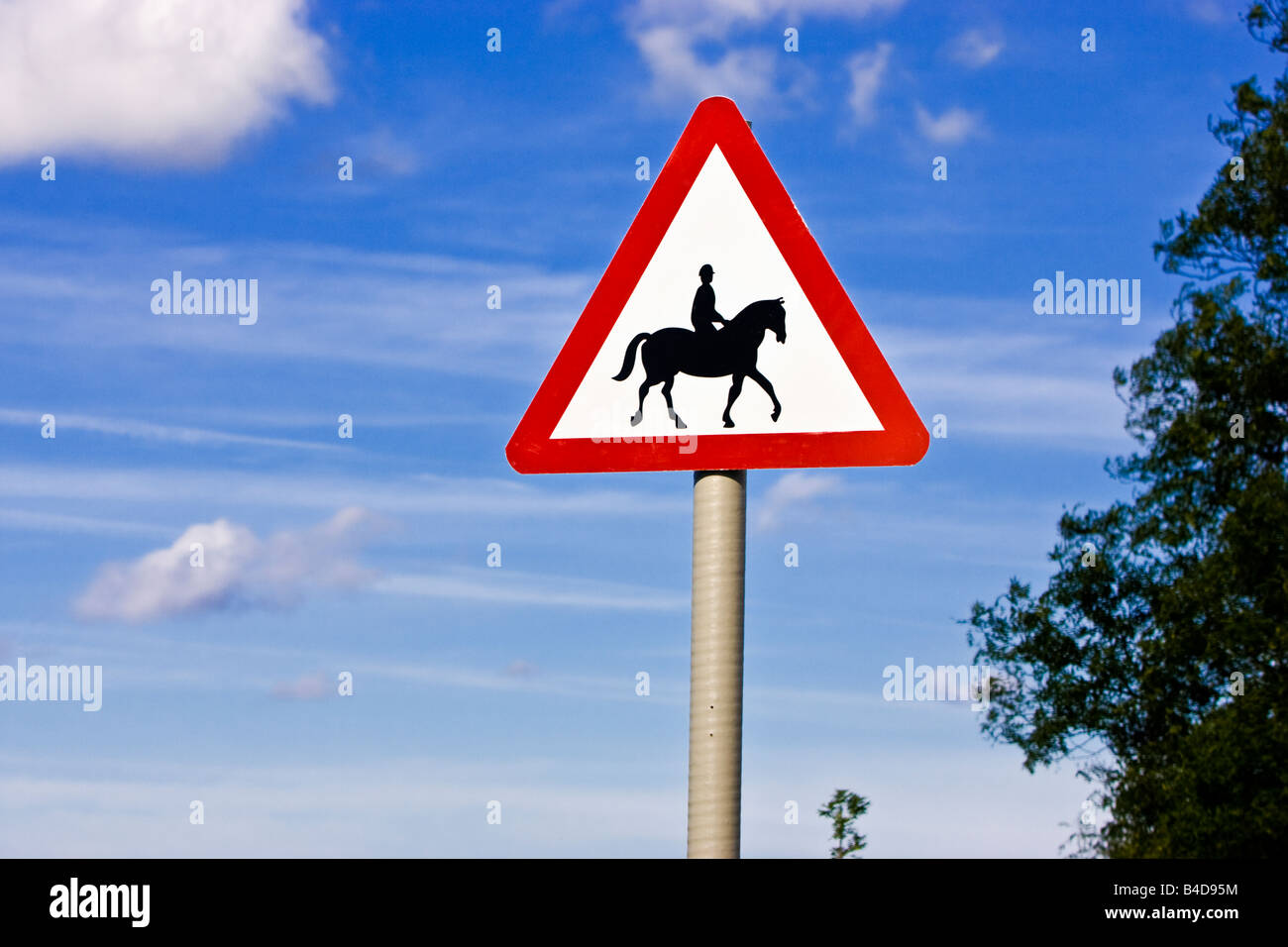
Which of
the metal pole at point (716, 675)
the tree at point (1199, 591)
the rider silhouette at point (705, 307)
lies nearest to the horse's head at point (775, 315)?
the rider silhouette at point (705, 307)

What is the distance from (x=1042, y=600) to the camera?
27.3 metres

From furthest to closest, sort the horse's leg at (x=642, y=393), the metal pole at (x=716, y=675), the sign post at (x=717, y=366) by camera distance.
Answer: the horse's leg at (x=642, y=393), the sign post at (x=717, y=366), the metal pole at (x=716, y=675)

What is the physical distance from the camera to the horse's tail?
3592mm

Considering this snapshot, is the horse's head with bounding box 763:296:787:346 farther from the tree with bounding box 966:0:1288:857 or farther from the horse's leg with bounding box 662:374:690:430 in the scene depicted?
the tree with bounding box 966:0:1288:857

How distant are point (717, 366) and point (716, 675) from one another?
2.48 feet

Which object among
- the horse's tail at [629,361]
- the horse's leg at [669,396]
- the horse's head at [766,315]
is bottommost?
the horse's leg at [669,396]

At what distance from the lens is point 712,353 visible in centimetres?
351

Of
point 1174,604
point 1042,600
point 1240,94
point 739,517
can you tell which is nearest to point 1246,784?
point 1174,604

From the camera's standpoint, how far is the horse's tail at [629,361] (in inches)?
141

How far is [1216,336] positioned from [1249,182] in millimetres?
2681

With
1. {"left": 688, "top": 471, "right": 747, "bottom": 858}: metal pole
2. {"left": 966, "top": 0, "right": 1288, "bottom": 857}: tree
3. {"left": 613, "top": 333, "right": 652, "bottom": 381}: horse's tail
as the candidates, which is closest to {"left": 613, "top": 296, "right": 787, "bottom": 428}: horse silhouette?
{"left": 613, "top": 333, "right": 652, "bottom": 381}: horse's tail

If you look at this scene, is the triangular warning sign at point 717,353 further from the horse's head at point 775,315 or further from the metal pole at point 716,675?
the metal pole at point 716,675

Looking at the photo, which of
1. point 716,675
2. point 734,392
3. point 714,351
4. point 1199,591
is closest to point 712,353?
point 714,351
